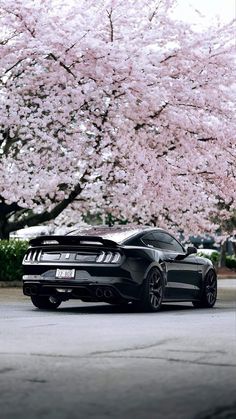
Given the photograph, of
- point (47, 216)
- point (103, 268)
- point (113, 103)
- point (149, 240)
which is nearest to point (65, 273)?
point (103, 268)

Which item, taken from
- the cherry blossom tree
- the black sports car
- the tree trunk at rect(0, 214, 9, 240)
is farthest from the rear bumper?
the tree trunk at rect(0, 214, 9, 240)

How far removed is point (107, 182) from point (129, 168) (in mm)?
1037

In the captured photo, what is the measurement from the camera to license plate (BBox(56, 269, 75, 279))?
15.6 meters

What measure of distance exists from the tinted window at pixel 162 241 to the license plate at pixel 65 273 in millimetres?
1634

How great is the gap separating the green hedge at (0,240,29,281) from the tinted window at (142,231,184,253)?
7844mm

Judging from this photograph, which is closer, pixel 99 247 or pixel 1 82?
pixel 99 247

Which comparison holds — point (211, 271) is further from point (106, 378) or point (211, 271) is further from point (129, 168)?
point (106, 378)

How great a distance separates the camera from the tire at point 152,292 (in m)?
16.0

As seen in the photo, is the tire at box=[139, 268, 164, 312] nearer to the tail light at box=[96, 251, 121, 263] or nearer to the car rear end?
the car rear end

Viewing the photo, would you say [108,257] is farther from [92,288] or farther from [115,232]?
[115,232]

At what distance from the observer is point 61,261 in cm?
1580

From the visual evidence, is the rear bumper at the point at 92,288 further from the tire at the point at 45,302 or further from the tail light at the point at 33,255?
the tire at the point at 45,302

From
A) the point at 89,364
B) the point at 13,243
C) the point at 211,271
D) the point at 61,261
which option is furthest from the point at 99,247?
the point at 13,243

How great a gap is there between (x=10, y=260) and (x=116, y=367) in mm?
16243
